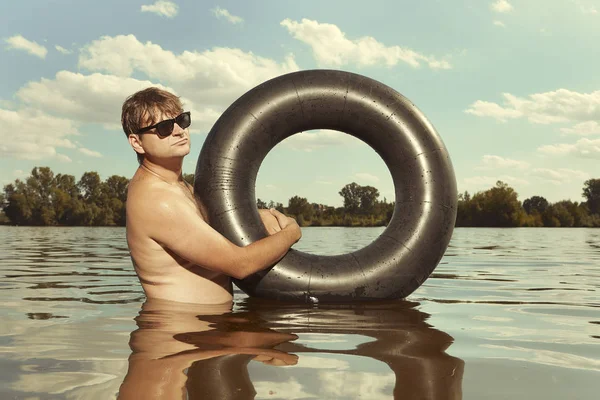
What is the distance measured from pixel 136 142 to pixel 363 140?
6.20 feet

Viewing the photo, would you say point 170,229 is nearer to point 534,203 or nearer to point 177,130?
point 177,130

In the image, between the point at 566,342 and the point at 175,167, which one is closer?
the point at 566,342

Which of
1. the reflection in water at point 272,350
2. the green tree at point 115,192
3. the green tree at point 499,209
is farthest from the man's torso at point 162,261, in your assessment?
the green tree at point 115,192

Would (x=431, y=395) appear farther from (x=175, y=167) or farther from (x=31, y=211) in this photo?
(x=31, y=211)

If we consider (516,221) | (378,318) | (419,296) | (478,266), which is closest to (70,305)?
(378,318)

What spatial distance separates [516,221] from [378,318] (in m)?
65.0

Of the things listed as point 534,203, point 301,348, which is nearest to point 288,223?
point 301,348

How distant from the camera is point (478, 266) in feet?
28.6

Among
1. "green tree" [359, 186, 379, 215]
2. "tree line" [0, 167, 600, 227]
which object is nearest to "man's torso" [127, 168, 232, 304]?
"tree line" [0, 167, 600, 227]

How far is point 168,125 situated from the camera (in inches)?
157

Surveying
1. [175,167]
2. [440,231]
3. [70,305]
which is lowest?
[70,305]

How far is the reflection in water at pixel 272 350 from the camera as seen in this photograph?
2.23 m

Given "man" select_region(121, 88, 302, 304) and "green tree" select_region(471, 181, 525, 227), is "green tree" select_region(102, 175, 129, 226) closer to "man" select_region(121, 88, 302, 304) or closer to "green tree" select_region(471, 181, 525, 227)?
"green tree" select_region(471, 181, 525, 227)

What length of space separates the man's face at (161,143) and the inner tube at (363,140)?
57 cm
